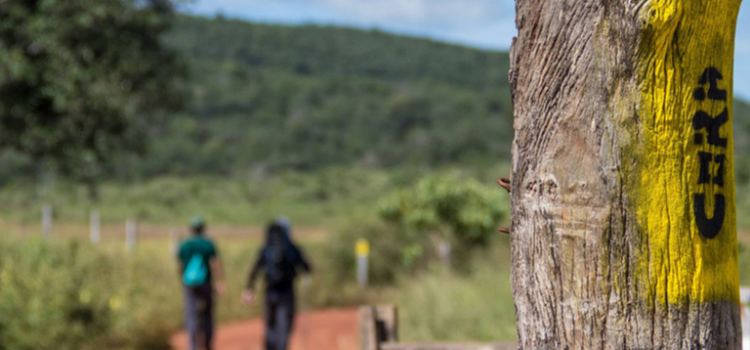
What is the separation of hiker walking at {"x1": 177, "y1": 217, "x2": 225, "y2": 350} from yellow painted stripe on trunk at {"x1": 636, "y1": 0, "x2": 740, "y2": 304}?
22.9ft

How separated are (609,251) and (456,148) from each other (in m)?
80.1

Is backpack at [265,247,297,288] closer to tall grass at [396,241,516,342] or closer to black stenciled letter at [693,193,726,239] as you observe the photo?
tall grass at [396,241,516,342]

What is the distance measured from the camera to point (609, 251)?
191 cm

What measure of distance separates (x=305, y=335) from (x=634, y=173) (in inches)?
417

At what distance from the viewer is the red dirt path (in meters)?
11.6

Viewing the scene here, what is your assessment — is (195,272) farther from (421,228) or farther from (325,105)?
(325,105)

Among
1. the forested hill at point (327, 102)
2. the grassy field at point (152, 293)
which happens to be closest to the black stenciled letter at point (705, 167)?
the grassy field at point (152, 293)

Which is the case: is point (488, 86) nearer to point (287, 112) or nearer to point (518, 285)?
point (287, 112)

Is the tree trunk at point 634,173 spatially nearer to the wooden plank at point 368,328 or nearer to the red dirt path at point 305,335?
the wooden plank at point 368,328

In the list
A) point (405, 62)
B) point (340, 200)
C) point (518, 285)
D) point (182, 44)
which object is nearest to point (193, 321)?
point (518, 285)

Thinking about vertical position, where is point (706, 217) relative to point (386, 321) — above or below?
above

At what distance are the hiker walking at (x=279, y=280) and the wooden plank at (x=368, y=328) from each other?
3.77 m

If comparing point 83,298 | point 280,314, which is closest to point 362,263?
point 83,298

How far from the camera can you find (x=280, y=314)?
26.8 ft
